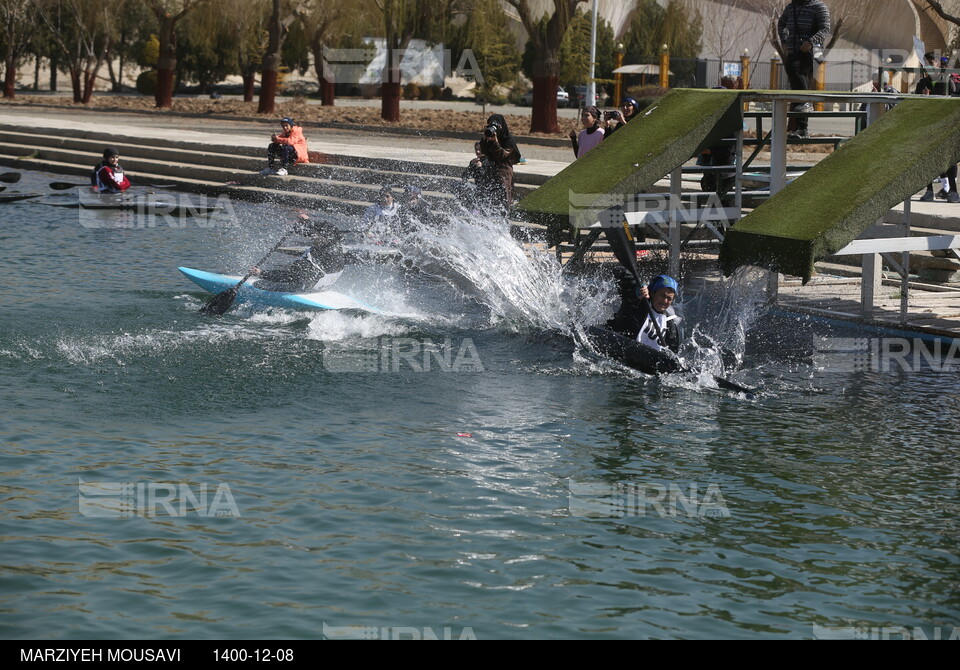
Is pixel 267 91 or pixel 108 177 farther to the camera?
pixel 267 91

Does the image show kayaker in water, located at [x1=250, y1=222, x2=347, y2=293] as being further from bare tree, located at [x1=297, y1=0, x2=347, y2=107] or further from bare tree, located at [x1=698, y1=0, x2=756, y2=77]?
bare tree, located at [x1=698, y1=0, x2=756, y2=77]

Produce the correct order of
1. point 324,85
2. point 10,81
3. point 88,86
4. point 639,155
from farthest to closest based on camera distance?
point 10,81, point 88,86, point 324,85, point 639,155

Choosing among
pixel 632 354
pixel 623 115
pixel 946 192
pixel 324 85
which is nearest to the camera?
pixel 632 354

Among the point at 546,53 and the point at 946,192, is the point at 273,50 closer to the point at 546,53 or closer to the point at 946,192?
the point at 546,53

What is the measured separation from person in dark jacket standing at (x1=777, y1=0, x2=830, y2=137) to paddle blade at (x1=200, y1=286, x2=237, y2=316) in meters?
6.97

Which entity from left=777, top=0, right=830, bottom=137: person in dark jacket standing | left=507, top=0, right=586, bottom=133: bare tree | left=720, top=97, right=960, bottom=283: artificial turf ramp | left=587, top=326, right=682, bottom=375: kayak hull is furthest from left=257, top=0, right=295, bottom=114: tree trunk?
left=587, top=326, right=682, bottom=375: kayak hull

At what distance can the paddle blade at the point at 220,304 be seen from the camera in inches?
545

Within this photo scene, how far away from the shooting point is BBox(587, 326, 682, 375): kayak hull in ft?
37.1

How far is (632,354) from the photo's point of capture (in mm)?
11484

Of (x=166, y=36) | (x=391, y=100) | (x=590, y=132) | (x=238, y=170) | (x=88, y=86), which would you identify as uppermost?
(x=166, y=36)

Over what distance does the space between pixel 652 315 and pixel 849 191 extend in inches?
86.2

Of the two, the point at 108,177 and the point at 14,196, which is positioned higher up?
the point at 108,177
